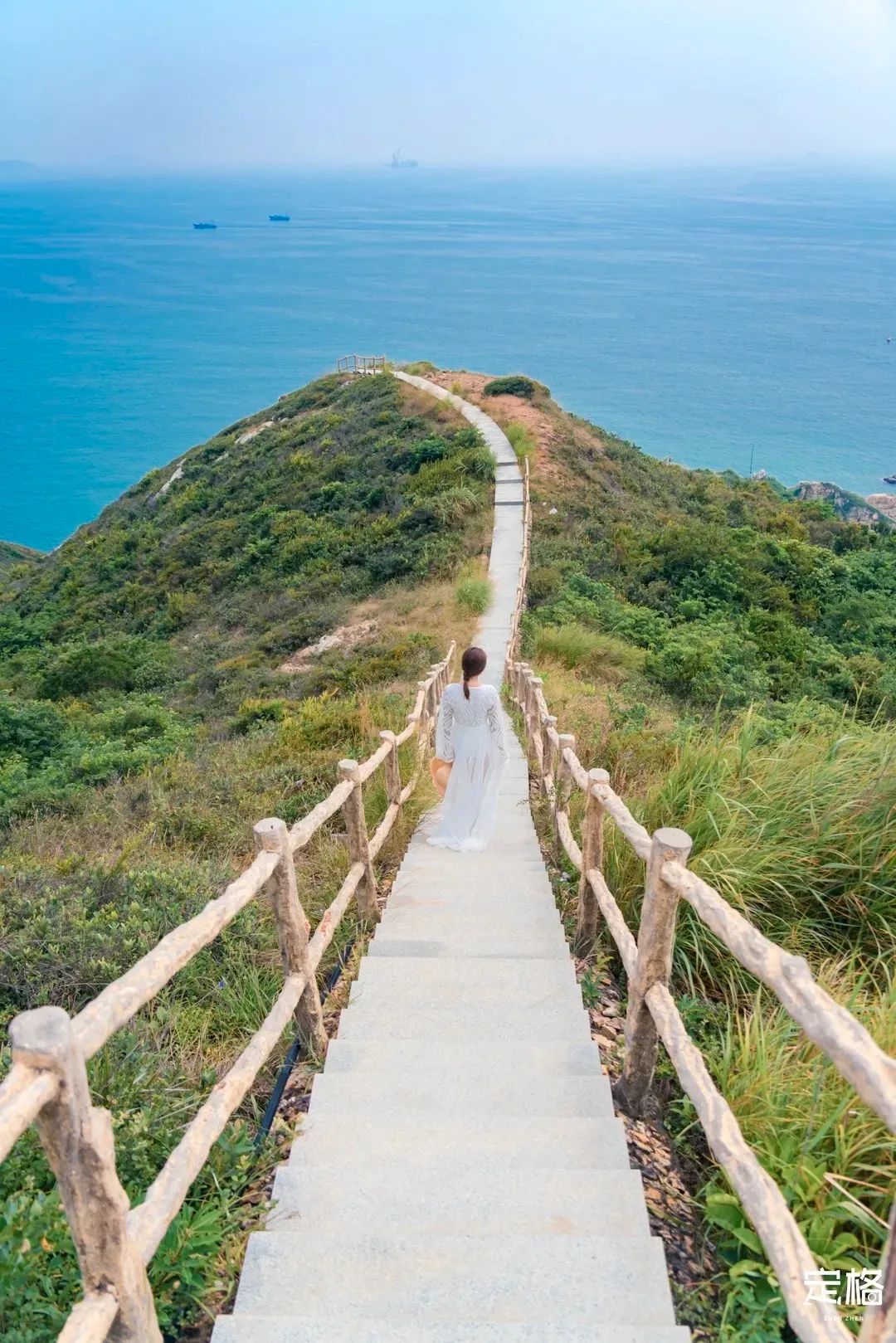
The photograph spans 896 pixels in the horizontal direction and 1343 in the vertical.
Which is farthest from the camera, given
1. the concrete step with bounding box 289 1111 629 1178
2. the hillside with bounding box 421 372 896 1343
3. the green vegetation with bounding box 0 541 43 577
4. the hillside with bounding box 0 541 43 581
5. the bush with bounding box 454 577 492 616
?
the hillside with bounding box 0 541 43 581

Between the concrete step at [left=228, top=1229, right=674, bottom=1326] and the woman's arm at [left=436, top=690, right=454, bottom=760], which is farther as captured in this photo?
the woman's arm at [left=436, top=690, right=454, bottom=760]

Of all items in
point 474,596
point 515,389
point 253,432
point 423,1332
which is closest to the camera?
point 423,1332

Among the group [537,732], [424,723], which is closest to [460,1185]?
[537,732]

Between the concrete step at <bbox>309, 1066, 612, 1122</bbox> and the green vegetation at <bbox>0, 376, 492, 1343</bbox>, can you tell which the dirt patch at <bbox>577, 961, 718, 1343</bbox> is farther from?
the green vegetation at <bbox>0, 376, 492, 1343</bbox>

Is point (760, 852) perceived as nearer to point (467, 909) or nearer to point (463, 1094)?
point (467, 909)

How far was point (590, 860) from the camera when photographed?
4691 millimetres

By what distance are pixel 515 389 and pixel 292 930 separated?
36.4 metres

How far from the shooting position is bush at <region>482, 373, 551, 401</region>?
37.4 metres

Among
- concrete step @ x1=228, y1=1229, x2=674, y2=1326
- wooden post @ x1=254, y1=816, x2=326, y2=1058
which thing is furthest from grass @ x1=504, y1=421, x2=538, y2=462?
concrete step @ x1=228, y1=1229, x2=674, y2=1326

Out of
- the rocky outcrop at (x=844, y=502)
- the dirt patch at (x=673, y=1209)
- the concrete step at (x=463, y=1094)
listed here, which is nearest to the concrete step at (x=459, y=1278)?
the dirt patch at (x=673, y=1209)

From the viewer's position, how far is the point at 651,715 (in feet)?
33.0

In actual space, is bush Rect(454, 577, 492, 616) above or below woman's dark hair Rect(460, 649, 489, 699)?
below

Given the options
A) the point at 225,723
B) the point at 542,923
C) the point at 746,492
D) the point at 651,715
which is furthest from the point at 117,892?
the point at 746,492

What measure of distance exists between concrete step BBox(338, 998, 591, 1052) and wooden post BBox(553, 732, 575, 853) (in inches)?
88.6
